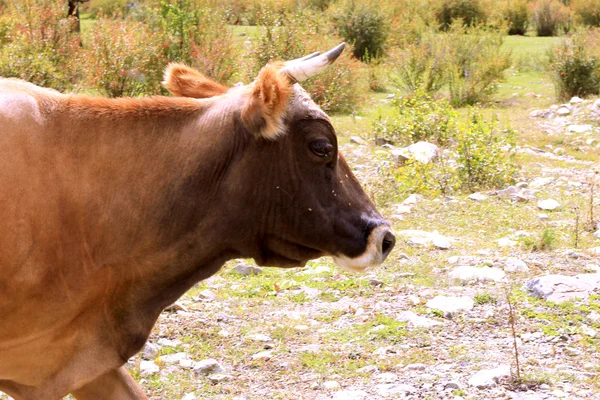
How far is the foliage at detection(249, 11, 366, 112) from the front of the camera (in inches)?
606

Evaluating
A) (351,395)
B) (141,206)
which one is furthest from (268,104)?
(351,395)

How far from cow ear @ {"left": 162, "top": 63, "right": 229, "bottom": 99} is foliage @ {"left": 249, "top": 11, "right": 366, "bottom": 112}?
10582 millimetres

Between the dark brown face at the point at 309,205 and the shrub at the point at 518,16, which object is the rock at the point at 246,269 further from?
the shrub at the point at 518,16

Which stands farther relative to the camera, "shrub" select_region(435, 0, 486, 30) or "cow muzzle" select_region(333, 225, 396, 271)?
"shrub" select_region(435, 0, 486, 30)

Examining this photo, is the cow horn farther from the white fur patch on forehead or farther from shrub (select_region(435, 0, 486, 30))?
shrub (select_region(435, 0, 486, 30))

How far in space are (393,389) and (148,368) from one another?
140 centimetres

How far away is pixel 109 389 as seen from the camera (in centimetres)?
417

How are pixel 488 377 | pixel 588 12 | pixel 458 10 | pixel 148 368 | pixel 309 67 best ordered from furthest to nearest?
1. pixel 458 10
2. pixel 588 12
3. pixel 148 368
4. pixel 488 377
5. pixel 309 67

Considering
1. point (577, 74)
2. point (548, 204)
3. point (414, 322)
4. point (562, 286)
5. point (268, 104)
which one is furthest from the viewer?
point (577, 74)

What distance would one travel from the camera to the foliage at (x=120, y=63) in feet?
45.8

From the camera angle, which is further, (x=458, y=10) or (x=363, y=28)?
(x=458, y=10)

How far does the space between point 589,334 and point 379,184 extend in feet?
13.5

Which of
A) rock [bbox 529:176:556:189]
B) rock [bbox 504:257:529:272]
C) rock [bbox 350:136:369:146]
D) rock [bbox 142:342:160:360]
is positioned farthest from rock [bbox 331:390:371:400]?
rock [bbox 350:136:369:146]

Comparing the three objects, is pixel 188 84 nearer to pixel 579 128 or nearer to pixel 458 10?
pixel 579 128
